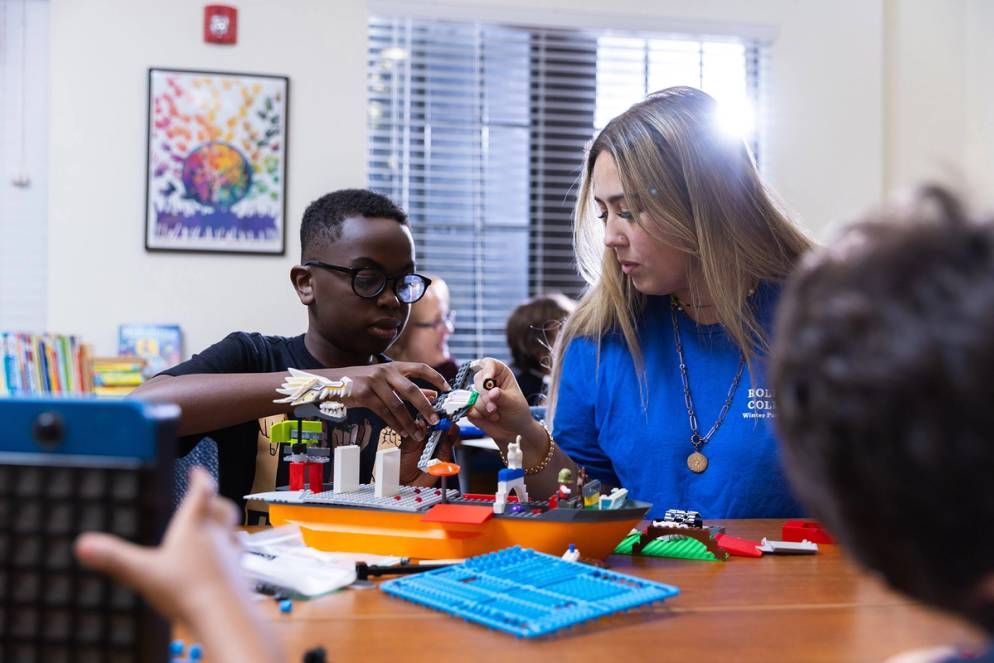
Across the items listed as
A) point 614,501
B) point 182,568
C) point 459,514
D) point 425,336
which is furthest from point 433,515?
point 425,336

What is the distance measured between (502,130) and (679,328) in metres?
2.32

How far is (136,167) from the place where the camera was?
139 inches

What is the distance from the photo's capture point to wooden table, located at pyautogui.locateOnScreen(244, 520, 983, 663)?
86cm

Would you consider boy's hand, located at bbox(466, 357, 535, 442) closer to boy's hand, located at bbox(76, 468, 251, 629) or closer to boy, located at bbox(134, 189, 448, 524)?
boy, located at bbox(134, 189, 448, 524)

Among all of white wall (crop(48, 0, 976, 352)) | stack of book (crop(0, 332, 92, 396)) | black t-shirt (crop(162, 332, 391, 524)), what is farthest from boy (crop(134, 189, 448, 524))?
white wall (crop(48, 0, 976, 352))

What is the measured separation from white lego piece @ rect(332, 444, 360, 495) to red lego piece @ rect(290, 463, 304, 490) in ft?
0.17

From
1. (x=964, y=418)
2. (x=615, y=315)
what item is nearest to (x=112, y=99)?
(x=615, y=315)

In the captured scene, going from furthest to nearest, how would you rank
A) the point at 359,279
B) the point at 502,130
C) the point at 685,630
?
the point at 502,130
the point at 359,279
the point at 685,630

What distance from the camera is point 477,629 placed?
92 centimetres

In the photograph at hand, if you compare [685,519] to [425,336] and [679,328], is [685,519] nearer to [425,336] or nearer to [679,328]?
[679,328]

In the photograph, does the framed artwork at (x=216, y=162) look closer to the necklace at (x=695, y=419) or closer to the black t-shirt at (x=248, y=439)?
the black t-shirt at (x=248, y=439)

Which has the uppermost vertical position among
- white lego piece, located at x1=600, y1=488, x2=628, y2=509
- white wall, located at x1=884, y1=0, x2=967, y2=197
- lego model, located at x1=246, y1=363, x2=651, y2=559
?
white wall, located at x1=884, y1=0, x2=967, y2=197

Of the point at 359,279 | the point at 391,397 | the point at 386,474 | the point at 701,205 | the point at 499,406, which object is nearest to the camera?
the point at 386,474

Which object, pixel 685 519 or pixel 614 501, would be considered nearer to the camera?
pixel 614 501
